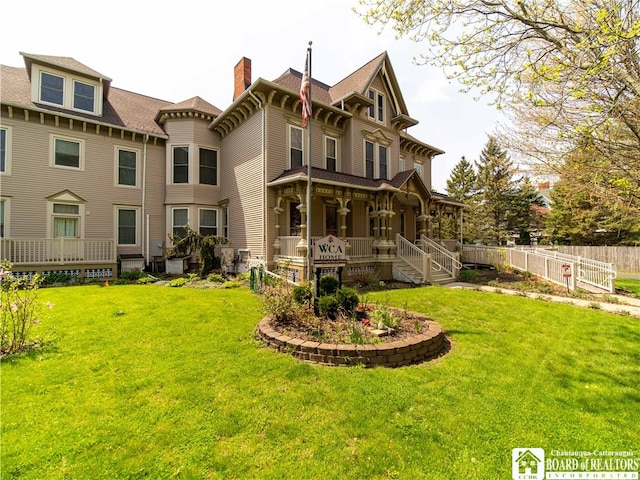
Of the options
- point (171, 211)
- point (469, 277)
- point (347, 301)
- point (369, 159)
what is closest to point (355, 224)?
point (369, 159)

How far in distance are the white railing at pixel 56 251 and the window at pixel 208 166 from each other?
5.34 metres

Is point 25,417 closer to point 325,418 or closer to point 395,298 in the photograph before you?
point 325,418

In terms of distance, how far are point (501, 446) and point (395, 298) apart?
6472 mm

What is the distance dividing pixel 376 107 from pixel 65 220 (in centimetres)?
1641

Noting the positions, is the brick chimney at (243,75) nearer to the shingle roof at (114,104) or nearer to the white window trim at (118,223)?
the shingle roof at (114,104)

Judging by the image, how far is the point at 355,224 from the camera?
14984 mm

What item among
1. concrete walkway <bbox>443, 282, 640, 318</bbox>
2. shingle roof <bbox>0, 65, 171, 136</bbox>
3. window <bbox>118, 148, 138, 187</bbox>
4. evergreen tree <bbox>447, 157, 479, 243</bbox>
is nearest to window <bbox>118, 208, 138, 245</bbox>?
window <bbox>118, 148, 138, 187</bbox>

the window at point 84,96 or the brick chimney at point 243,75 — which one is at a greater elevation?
the brick chimney at point 243,75

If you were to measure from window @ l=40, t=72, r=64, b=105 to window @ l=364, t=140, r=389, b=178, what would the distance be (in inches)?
579

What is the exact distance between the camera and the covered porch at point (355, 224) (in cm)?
1148

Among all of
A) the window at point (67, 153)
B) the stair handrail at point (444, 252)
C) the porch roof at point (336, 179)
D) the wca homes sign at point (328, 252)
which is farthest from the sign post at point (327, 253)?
the window at point (67, 153)

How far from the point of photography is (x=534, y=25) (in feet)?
20.8

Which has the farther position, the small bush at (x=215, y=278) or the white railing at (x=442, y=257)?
the white railing at (x=442, y=257)

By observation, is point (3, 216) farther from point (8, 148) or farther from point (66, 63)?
point (66, 63)
